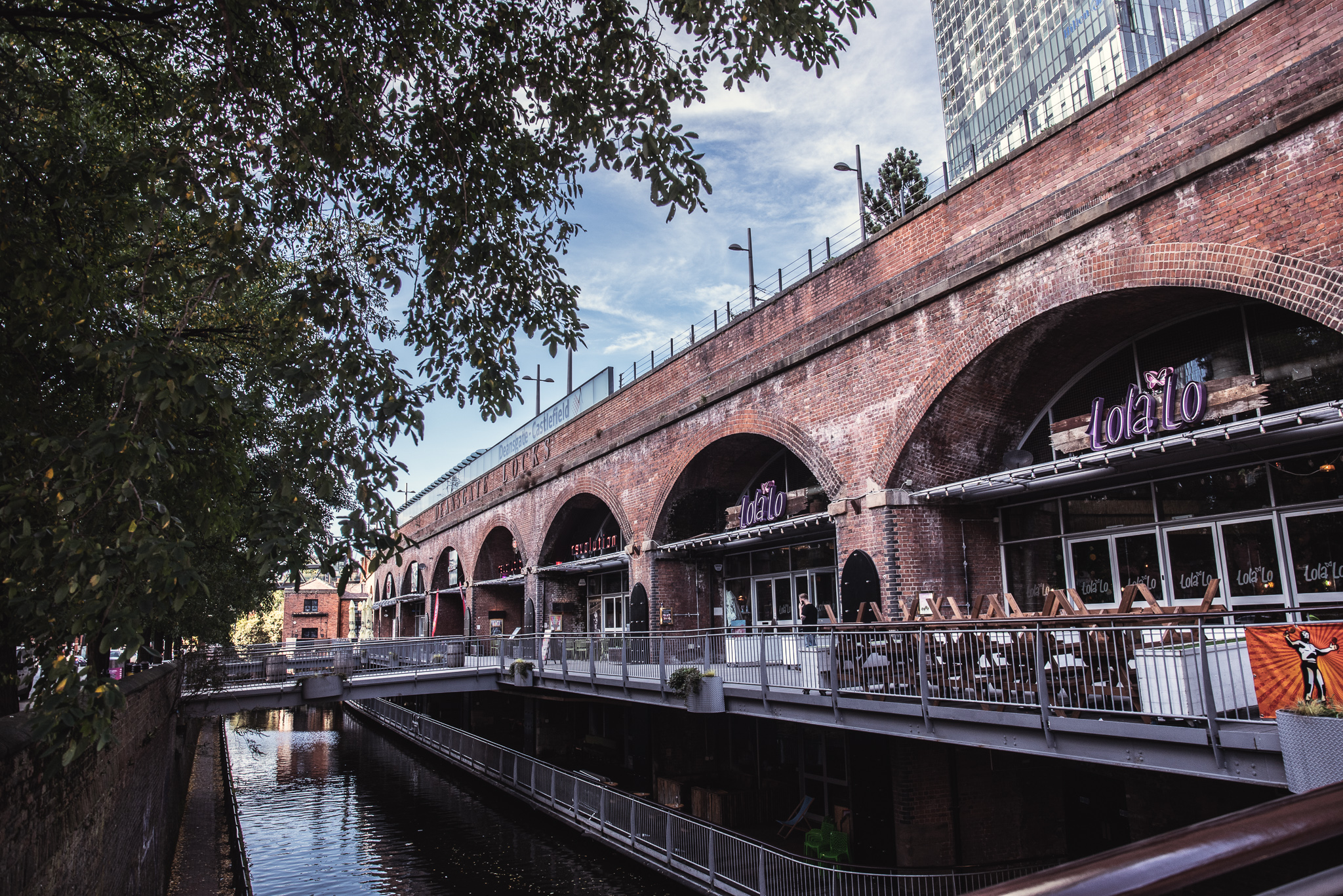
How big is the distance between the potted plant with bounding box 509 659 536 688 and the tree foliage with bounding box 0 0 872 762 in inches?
456

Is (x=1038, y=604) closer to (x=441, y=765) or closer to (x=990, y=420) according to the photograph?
(x=990, y=420)

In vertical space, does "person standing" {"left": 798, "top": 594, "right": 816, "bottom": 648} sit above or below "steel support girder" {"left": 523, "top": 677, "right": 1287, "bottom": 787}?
above

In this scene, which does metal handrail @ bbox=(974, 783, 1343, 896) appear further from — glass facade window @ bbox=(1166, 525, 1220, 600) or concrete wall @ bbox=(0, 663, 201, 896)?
glass facade window @ bbox=(1166, 525, 1220, 600)

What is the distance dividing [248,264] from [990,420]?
35.6 ft

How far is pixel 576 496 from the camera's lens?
79.6ft

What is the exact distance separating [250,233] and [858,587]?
9231mm

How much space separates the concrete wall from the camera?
470 cm

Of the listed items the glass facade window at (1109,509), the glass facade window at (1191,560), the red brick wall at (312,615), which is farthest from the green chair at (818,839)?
the red brick wall at (312,615)

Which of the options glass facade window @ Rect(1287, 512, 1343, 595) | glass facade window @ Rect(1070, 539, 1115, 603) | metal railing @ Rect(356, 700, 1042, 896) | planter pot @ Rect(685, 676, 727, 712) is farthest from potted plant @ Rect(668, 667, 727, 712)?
glass facade window @ Rect(1287, 512, 1343, 595)

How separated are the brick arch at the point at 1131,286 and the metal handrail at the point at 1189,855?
8.94m

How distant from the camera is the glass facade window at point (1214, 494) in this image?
1014 centimetres

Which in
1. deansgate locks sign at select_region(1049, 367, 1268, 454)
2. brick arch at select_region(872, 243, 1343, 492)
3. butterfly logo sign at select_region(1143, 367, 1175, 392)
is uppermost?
brick arch at select_region(872, 243, 1343, 492)

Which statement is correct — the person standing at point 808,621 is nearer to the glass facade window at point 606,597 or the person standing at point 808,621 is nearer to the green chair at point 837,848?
the green chair at point 837,848

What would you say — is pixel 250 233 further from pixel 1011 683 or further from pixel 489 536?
pixel 489 536
